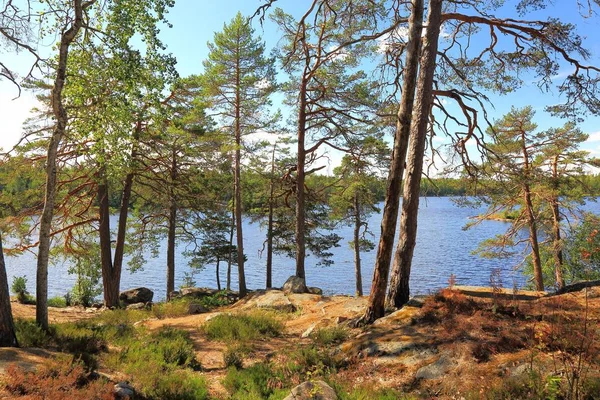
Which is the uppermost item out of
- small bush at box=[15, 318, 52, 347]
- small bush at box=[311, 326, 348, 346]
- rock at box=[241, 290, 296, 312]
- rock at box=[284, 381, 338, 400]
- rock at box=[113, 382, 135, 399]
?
small bush at box=[15, 318, 52, 347]

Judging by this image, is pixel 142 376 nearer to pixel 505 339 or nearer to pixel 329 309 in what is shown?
pixel 505 339

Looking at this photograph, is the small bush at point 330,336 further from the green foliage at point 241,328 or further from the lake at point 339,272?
the lake at point 339,272

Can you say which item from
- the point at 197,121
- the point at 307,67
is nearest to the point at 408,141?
the point at 307,67

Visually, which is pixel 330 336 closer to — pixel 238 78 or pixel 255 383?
pixel 255 383

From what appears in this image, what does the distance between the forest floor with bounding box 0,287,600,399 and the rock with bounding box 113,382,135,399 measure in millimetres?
720

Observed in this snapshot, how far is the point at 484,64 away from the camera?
9477 mm

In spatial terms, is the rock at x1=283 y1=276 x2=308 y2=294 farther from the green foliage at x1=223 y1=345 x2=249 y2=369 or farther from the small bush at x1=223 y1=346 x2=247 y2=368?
the small bush at x1=223 y1=346 x2=247 y2=368

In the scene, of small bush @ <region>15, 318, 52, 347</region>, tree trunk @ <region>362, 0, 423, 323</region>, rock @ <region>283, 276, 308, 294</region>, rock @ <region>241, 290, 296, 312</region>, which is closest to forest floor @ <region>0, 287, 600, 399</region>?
small bush @ <region>15, 318, 52, 347</region>

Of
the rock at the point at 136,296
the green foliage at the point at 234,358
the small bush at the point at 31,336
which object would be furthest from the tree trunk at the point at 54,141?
the rock at the point at 136,296

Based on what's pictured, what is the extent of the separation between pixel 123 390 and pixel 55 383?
740mm

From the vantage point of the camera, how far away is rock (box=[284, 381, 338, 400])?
14.4 ft

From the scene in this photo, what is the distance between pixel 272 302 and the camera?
1250 cm

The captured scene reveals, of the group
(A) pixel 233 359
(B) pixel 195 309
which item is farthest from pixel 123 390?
(B) pixel 195 309

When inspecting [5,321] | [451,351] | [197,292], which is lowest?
[197,292]
